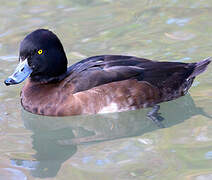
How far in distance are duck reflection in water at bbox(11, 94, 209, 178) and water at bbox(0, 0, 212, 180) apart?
1 centimetres

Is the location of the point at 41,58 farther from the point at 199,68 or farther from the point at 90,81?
the point at 199,68

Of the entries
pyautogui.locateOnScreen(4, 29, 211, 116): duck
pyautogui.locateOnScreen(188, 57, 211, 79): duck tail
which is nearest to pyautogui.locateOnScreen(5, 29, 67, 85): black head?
pyautogui.locateOnScreen(4, 29, 211, 116): duck

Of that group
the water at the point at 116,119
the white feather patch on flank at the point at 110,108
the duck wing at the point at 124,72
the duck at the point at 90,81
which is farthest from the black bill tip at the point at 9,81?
the white feather patch on flank at the point at 110,108

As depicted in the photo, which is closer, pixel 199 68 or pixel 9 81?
pixel 9 81

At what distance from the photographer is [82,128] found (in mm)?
5824

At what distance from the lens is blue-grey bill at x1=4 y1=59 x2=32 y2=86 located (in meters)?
5.88

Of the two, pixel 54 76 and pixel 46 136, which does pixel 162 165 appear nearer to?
pixel 46 136

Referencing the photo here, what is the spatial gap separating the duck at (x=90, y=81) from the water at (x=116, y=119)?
0.55 ft

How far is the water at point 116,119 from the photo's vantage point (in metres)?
4.79

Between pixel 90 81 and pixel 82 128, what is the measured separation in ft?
1.92

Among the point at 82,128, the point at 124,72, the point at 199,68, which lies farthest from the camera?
the point at 199,68

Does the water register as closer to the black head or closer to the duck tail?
the duck tail

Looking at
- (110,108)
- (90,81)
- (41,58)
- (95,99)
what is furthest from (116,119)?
(41,58)

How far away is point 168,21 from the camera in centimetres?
851
